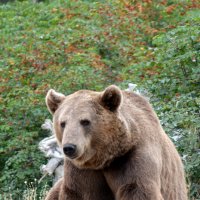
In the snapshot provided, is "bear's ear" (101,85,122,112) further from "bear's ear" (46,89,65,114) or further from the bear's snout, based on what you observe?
the bear's snout

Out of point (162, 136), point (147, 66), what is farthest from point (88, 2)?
point (162, 136)

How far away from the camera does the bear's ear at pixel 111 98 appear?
6.51 meters

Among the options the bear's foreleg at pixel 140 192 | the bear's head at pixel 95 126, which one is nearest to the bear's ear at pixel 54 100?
the bear's head at pixel 95 126

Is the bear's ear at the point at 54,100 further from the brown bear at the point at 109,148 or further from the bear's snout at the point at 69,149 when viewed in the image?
the bear's snout at the point at 69,149

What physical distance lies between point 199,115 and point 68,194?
3.33 metres

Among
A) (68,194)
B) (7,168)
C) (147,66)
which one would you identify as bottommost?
(7,168)

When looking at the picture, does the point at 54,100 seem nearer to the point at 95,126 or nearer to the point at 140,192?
the point at 95,126

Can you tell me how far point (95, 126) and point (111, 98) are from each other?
0.90 ft

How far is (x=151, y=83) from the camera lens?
35.9 feet

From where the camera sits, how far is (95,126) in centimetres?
644

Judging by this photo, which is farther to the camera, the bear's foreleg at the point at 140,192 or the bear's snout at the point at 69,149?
the bear's foreleg at the point at 140,192

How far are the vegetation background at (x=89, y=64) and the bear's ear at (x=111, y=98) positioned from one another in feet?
8.52

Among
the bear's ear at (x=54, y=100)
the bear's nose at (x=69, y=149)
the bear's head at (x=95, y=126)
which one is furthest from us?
the bear's ear at (x=54, y=100)

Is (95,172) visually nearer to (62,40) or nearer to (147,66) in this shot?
(147,66)
